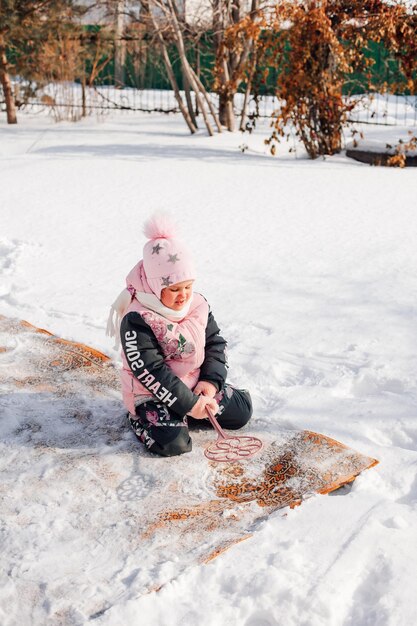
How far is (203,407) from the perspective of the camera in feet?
9.39

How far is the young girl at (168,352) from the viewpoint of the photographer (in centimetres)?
281

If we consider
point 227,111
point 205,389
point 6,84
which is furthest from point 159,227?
point 6,84

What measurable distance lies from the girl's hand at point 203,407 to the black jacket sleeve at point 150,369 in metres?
0.02

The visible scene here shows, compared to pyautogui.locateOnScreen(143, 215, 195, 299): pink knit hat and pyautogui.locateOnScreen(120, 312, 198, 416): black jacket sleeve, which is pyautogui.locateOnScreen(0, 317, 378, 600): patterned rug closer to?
pyautogui.locateOnScreen(120, 312, 198, 416): black jacket sleeve

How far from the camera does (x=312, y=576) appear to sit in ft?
7.09

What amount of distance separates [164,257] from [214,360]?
1.58ft

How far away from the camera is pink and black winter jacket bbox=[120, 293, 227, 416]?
111 inches

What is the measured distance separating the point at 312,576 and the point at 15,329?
238 cm

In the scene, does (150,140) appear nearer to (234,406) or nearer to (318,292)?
(318,292)

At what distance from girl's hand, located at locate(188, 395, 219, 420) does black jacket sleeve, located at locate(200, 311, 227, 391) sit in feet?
0.33

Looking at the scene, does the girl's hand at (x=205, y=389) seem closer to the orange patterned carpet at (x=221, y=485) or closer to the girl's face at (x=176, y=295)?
the orange patterned carpet at (x=221, y=485)

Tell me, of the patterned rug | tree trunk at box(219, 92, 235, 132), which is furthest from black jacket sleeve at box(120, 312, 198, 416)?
tree trunk at box(219, 92, 235, 132)

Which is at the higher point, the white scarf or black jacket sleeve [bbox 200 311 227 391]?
the white scarf

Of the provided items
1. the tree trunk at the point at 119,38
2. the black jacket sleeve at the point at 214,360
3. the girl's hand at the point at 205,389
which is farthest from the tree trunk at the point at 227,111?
the girl's hand at the point at 205,389
